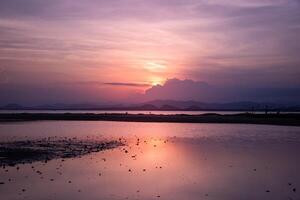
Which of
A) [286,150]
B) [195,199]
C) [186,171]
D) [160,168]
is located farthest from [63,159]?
[286,150]

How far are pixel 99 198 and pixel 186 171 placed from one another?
293 inches

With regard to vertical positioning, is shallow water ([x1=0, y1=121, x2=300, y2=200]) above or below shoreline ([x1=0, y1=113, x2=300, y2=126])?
below

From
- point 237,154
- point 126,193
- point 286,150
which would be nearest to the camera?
point 126,193

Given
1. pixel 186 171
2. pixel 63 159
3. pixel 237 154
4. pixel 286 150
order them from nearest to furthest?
pixel 186 171
pixel 63 159
pixel 237 154
pixel 286 150

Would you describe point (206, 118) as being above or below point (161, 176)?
above

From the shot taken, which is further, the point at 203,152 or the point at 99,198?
the point at 203,152

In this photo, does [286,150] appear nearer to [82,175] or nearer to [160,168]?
[160,168]

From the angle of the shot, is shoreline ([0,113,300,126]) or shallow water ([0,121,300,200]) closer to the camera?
shallow water ([0,121,300,200])

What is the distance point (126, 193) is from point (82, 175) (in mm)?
4809

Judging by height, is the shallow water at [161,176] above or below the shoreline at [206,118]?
below

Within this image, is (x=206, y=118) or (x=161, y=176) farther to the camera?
(x=206, y=118)

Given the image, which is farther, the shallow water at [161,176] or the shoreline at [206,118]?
the shoreline at [206,118]

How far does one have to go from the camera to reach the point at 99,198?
14680mm

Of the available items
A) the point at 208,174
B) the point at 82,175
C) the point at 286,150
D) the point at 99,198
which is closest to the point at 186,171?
the point at 208,174
